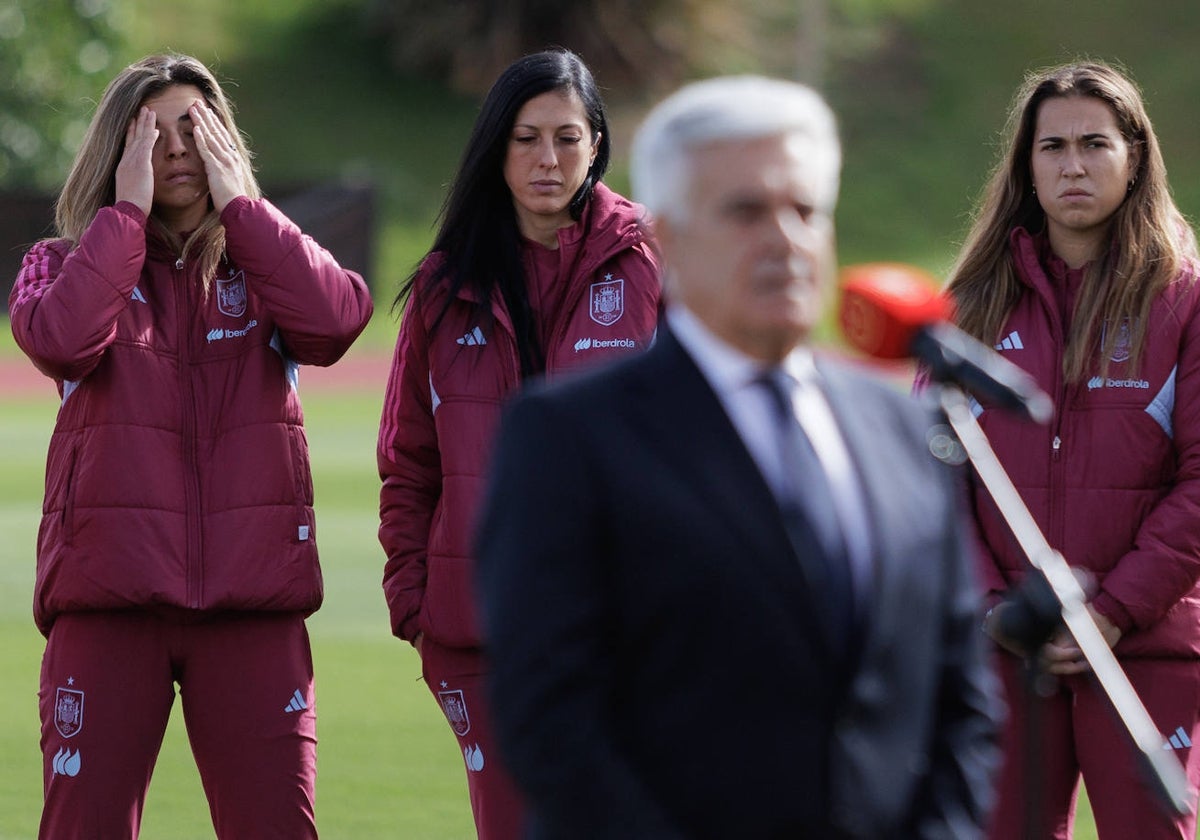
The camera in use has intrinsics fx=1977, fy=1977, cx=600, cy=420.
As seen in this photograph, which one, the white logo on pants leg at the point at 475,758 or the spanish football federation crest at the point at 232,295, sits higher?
the spanish football federation crest at the point at 232,295

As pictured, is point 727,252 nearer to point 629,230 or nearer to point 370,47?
point 629,230

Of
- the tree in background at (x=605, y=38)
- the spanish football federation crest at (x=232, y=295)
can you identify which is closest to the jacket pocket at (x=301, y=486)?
the spanish football federation crest at (x=232, y=295)

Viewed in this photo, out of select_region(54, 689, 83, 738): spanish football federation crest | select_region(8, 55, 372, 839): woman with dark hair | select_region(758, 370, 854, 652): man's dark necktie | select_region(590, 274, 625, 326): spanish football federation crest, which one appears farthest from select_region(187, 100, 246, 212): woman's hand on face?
select_region(758, 370, 854, 652): man's dark necktie

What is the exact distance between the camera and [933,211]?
40.4m

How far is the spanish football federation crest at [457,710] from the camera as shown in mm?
4664

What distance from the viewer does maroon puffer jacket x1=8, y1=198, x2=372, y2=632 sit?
4547 millimetres

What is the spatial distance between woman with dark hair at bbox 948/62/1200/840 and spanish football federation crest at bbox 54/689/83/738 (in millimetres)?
2120

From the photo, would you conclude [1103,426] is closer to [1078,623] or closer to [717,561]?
[1078,623]

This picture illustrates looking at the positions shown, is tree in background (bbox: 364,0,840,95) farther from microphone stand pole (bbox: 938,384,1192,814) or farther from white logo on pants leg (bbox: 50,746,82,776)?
microphone stand pole (bbox: 938,384,1192,814)

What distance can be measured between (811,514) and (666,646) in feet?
0.81

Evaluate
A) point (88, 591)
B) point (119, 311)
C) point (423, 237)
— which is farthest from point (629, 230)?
point (423, 237)

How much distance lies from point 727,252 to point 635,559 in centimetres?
40

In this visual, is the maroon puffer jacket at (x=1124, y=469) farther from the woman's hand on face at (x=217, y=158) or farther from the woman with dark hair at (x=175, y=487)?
the woman's hand on face at (x=217, y=158)

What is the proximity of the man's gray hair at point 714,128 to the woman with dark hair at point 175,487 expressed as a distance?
2.32 meters
